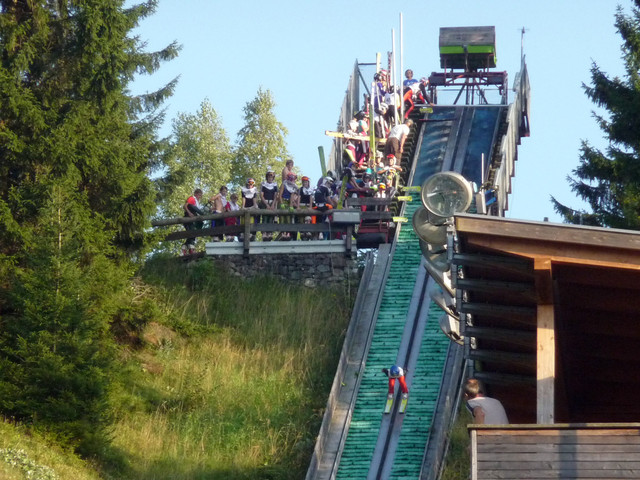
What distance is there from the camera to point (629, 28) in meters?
30.9

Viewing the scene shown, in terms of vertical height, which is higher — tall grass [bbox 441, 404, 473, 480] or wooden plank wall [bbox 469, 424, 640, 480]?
wooden plank wall [bbox 469, 424, 640, 480]

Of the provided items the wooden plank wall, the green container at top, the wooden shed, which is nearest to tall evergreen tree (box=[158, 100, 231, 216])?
the green container at top

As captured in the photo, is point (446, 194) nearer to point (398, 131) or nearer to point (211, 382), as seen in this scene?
point (211, 382)

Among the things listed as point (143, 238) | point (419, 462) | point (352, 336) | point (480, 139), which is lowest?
point (419, 462)

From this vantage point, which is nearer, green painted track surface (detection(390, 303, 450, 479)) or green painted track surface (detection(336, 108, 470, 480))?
green painted track surface (detection(390, 303, 450, 479))

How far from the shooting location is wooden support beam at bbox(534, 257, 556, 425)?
1608 cm

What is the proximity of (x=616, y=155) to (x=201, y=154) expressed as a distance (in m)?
27.6

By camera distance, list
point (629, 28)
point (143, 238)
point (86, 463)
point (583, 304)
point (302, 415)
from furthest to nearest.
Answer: point (629, 28) < point (143, 238) < point (302, 415) < point (86, 463) < point (583, 304)

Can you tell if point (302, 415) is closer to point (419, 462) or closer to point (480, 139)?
point (419, 462)

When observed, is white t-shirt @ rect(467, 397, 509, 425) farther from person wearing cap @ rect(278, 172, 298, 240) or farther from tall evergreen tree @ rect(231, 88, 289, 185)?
tall evergreen tree @ rect(231, 88, 289, 185)

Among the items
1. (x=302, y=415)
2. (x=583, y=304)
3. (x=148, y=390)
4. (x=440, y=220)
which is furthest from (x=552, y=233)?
(x=148, y=390)

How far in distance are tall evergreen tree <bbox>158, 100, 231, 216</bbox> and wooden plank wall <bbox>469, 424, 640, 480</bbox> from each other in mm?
34934

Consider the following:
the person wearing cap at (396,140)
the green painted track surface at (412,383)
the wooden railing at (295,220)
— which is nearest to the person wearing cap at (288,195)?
the wooden railing at (295,220)

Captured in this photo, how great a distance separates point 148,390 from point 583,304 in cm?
1220
